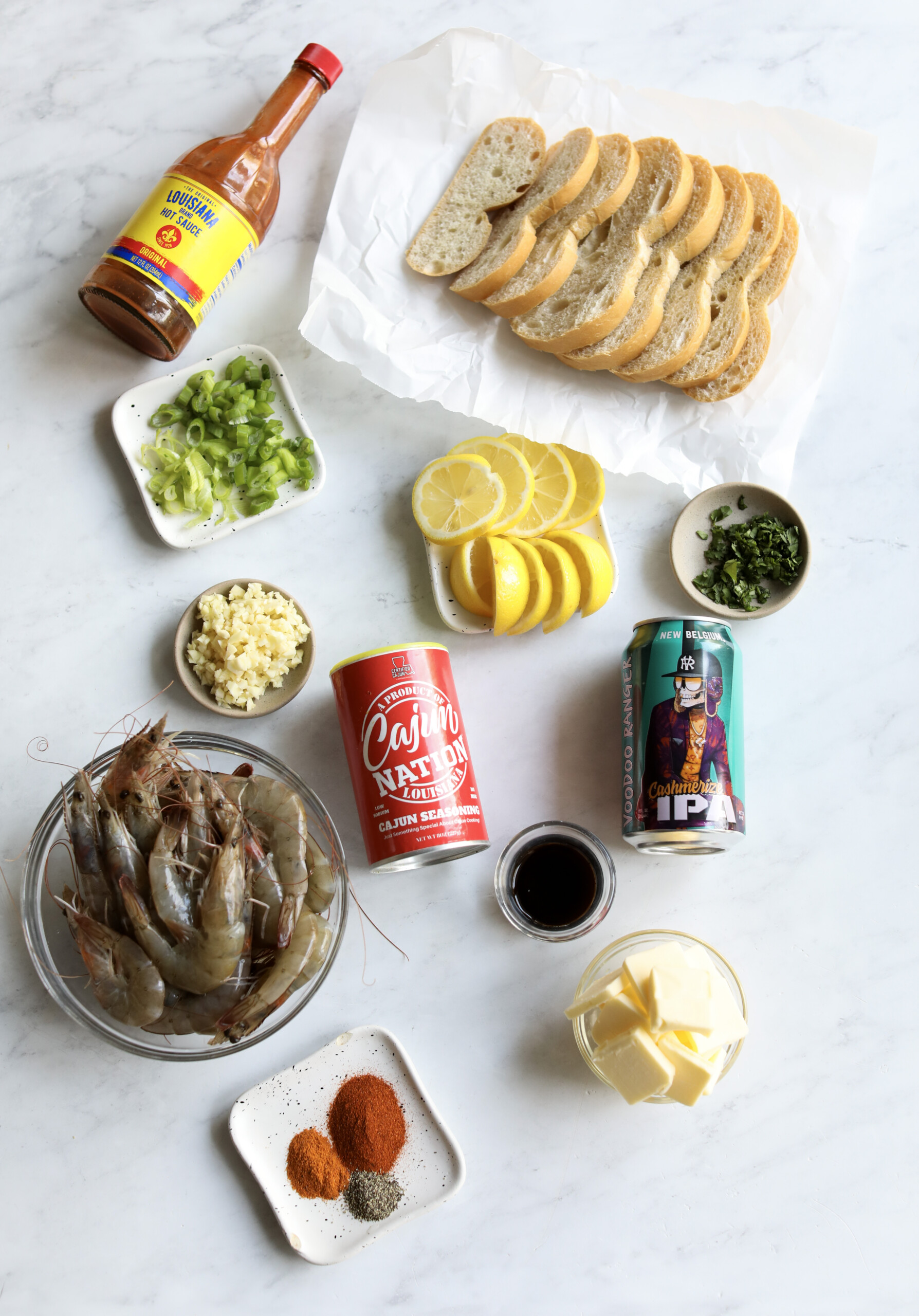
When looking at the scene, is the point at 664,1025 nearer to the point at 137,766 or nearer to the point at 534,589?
the point at 534,589

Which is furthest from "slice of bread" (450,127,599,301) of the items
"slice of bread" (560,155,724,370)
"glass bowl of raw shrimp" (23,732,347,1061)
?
"glass bowl of raw shrimp" (23,732,347,1061)

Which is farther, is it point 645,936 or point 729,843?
point 645,936

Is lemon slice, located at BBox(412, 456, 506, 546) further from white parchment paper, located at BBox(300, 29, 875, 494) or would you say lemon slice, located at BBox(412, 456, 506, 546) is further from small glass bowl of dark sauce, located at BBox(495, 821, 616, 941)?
small glass bowl of dark sauce, located at BBox(495, 821, 616, 941)

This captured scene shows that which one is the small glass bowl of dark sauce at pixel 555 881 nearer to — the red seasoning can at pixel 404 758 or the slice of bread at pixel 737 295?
the red seasoning can at pixel 404 758

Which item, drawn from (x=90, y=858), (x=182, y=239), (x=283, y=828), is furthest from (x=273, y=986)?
(x=182, y=239)

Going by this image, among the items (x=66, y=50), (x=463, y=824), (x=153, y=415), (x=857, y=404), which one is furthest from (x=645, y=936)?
(x=66, y=50)

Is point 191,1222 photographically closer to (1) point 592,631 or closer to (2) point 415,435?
(1) point 592,631
